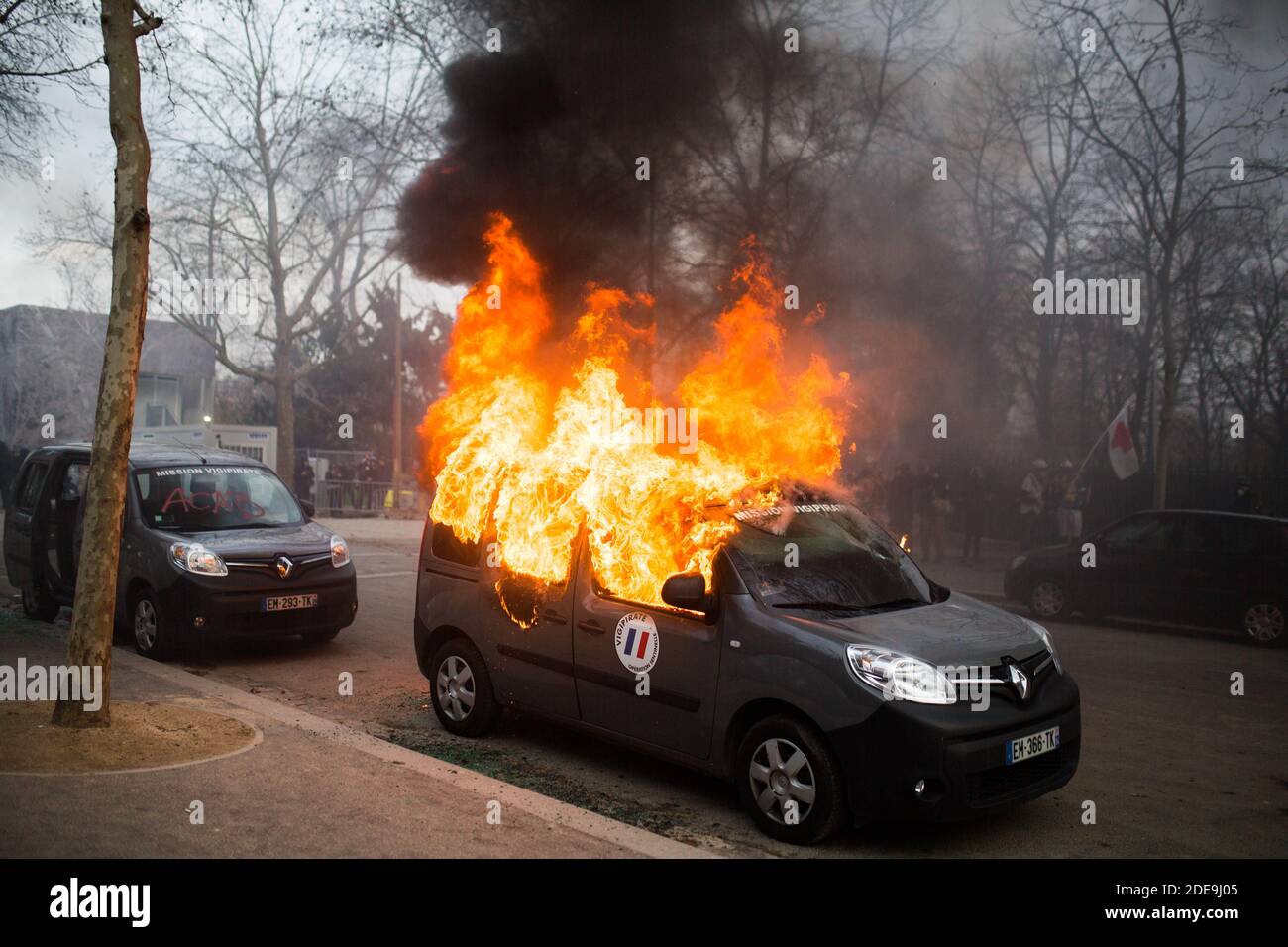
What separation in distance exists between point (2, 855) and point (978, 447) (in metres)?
21.4

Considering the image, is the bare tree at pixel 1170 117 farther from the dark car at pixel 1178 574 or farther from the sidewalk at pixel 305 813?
the sidewalk at pixel 305 813

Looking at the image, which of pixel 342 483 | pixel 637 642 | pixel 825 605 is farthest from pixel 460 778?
pixel 342 483

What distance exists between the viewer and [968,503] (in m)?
20.5

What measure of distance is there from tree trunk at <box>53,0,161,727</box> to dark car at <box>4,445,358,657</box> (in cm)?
239

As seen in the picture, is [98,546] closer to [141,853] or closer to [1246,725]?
[141,853]

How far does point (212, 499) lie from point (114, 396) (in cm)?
383

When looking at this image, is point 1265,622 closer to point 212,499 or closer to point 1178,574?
point 1178,574

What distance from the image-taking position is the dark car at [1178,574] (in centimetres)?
1176

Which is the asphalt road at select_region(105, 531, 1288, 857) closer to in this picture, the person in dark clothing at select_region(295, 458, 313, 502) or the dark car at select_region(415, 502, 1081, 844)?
the dark car at select_region(415, 502, 1081, 844)

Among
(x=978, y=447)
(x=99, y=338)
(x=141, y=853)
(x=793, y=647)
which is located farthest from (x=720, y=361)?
(x=99, y=338)

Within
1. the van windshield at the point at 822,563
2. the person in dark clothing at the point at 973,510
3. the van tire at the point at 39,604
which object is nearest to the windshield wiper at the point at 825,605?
the van windshield at the point at 822,563

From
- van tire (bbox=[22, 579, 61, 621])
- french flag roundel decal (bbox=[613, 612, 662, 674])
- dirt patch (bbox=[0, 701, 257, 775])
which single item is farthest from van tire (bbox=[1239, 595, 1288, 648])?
van tire (bbox=[22, 579, 61, 621])

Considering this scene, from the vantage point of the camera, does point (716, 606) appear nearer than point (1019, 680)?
No

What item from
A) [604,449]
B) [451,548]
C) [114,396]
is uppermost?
[114,396]
